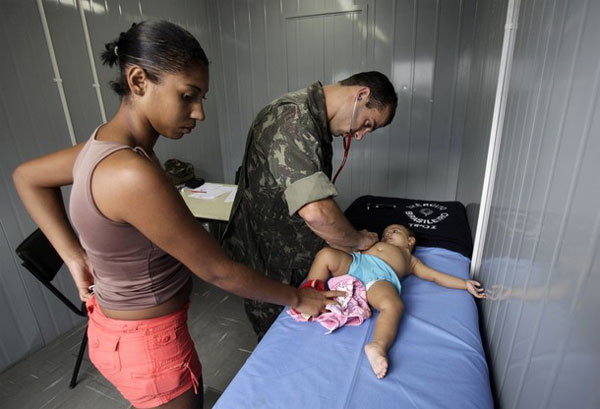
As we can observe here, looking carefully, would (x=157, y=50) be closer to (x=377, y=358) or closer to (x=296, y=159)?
(x=296, y=159)

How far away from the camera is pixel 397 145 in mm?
3176

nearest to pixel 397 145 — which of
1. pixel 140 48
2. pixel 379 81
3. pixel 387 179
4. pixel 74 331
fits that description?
pixel 387 179

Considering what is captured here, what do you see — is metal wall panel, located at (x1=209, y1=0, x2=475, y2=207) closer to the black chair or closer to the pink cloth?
the pink cloth

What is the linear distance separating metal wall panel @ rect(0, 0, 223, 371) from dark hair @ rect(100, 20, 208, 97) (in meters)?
1.71

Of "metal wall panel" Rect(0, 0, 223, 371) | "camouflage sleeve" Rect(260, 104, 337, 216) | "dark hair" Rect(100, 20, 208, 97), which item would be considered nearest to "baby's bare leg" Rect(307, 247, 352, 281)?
"camouflage sleeve" Rect(260, 104, 337, 216)

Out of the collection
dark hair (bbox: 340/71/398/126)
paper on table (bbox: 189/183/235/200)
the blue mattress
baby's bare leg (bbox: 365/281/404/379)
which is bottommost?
the blue mattress

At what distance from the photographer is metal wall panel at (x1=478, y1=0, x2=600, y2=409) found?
54cm

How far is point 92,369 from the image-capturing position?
199 centimetres

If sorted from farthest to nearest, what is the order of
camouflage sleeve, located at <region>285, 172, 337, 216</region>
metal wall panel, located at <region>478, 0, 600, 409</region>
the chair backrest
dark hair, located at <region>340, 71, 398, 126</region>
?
the chair backrest → dark hair, located at <region>340, 71, 398, 126</region> → camouflage sleeve, located at <region>285, 172, 337, 216</region> → metal wall panel, located at <region>478, 0, 600, 409</region>

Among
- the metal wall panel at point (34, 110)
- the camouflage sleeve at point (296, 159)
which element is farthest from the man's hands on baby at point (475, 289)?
the metal wall panel at point (34, 110)

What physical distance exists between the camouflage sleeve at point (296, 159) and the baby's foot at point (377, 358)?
560 millimetres

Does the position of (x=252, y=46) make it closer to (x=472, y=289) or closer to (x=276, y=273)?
(x=276, y=273)

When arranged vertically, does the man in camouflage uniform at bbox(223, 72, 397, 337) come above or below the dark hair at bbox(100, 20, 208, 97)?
below

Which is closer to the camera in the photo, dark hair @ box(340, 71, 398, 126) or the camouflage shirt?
the camouflage shirt
